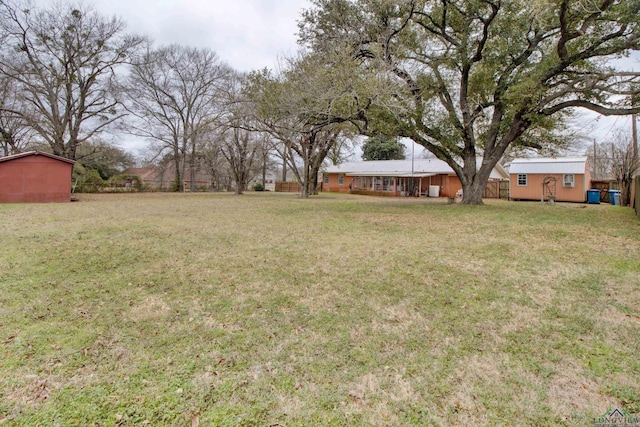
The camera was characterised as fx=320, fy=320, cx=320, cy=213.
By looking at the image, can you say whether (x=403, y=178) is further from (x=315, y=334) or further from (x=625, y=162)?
(x=315, y=334)

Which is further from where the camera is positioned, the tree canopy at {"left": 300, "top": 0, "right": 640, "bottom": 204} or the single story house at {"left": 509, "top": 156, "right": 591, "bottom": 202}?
the single story house at {"left": 509, "top": 156, "right": 591, "bottom": 202}

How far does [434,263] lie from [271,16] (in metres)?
12.7

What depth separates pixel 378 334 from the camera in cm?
283

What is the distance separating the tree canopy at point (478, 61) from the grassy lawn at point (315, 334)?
7.31 m

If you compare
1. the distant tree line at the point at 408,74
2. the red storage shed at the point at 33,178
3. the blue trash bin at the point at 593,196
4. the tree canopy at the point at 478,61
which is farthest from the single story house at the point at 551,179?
the red storage shed at the point at 33,178

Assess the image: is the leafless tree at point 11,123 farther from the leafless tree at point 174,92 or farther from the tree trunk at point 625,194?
the tree trunk at point 625,194

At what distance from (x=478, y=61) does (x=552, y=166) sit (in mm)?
11651

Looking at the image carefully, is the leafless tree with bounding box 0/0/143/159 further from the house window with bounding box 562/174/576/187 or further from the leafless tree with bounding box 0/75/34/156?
the house window with bounding box 562/174/576/187

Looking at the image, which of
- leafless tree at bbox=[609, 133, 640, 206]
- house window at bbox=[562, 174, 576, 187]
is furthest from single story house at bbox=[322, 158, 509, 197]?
leafless tree at bbox=[609, 133, 640, 206]

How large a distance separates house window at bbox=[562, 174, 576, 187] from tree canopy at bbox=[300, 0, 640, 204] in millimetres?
8342

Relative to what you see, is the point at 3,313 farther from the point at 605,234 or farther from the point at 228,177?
the point at 228,177

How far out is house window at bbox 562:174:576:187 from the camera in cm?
1952

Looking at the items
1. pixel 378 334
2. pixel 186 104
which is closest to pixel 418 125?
pixel 378 334

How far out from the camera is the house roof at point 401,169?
25.5 m
